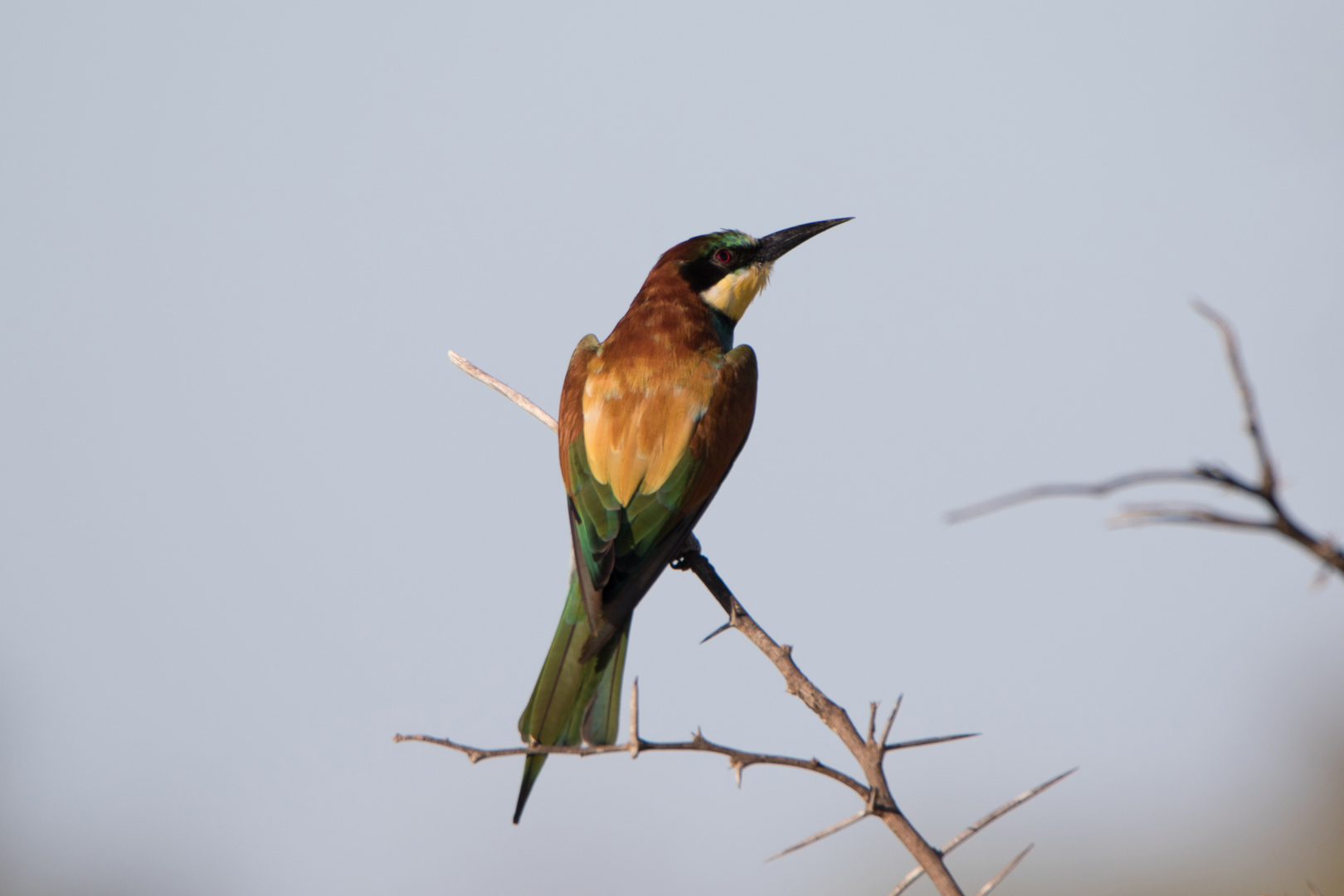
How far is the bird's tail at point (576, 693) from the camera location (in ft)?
9.12

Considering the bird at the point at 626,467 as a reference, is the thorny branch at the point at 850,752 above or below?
below

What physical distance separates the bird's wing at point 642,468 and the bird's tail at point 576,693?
0.20 ft

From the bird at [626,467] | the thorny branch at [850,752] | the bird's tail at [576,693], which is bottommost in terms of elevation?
the thorny branch at [850,752]

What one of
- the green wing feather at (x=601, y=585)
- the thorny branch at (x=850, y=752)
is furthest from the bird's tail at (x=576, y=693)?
the thorny branch at (x=850, y=752)

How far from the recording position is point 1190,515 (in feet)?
2.35

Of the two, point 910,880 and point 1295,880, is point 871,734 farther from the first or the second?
point 1295,880

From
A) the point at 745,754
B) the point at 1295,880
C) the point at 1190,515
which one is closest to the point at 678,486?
the point at 745,754

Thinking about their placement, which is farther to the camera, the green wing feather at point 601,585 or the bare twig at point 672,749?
the green wing feather at point 601,585

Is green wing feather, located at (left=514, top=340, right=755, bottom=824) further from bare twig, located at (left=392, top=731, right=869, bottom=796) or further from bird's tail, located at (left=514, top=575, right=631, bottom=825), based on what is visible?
bare twig, located at (left=392, top=731, right=869, bottom=796)

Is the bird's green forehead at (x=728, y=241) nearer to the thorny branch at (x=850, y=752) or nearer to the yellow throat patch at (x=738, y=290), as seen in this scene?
the yellow throat patch at (x=738, y=290)

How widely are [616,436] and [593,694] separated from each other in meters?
0.66

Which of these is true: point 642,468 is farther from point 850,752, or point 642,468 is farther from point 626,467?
point 850,752

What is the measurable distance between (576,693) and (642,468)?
58 centimetres

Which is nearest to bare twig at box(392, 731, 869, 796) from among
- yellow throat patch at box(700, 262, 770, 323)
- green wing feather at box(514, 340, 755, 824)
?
green wing feather at box(514, 340, 755, 824)
